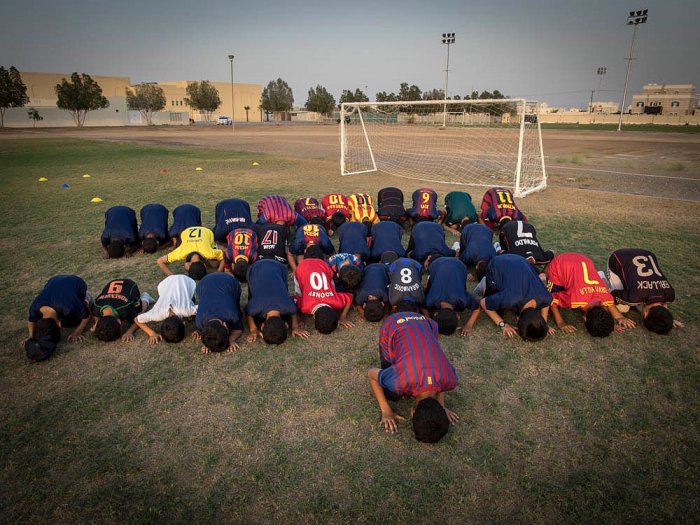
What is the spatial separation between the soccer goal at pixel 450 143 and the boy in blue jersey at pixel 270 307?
731 centimetres

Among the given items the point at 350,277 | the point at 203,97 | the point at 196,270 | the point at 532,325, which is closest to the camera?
the point at 532,325

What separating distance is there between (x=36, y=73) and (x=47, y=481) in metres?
91.5

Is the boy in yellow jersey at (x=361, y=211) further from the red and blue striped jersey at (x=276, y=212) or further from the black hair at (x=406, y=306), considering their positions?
the black hair at (x=406, y=306)

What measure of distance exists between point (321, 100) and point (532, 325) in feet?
261

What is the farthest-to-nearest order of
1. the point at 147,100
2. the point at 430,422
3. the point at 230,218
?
the point at 147,100, the point at 230,218, the point at 430,422

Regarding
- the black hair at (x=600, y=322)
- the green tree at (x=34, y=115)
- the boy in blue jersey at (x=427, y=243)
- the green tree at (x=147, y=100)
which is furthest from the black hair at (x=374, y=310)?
the green tree at (x=147, y=100)

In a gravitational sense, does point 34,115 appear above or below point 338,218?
above

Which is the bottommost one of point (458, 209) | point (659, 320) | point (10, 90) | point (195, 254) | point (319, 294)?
point (659, 320)

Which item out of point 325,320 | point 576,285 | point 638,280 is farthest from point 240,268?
point 638,280

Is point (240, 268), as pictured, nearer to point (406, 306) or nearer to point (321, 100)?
point (406, 306)

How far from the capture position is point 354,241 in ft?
19.4

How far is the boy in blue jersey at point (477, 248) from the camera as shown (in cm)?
564

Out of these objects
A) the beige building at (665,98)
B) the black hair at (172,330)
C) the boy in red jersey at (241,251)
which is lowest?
the black hair at (172,330)

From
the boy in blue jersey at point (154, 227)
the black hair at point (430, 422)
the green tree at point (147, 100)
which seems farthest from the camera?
the green tree at point (147, 100)
